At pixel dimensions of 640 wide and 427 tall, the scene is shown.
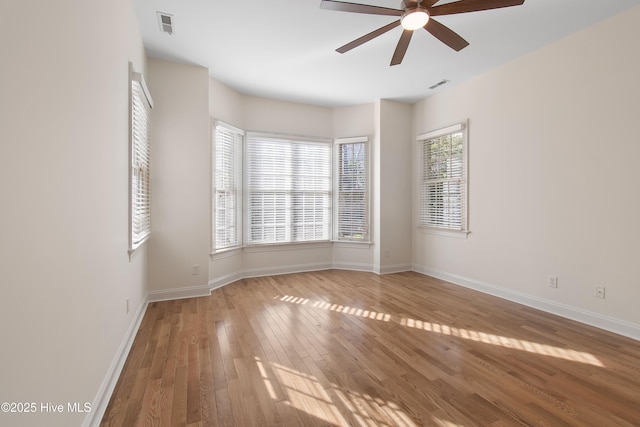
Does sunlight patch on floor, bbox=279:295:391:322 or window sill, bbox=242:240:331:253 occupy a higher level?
window sill, bbox=242:240:331:253

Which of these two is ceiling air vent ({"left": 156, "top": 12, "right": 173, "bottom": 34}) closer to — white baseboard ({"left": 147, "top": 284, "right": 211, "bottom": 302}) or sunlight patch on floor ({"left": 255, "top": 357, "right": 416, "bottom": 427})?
white baseboard ({"left": 147, "top": 284, "right": 211, "bottom": 302})

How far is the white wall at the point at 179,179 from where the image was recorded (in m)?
3.61

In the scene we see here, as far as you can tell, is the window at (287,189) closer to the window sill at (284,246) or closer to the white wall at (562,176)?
the window sill at (284,246)

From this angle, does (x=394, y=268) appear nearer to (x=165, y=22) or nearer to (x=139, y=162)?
(x=139, y=162)

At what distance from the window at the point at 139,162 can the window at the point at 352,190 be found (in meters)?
3.08

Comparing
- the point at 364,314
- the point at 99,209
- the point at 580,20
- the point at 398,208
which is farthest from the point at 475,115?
the point at 99,209

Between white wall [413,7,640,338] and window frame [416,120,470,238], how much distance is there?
0.09 m

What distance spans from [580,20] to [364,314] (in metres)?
3.67

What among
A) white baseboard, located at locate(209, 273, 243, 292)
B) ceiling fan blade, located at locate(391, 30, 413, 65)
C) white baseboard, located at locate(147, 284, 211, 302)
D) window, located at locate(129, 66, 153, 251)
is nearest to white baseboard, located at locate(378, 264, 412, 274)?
white baseboard, located at locate(209, 273, 243, 292)

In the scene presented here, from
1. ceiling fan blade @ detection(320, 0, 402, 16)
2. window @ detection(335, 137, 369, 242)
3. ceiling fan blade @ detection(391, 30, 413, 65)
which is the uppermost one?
ceiling fan blade @ detection(320, 0, 402, 16)

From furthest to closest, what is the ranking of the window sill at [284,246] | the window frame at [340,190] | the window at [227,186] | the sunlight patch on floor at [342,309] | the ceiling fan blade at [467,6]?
the window frame at [340,190]
the window sill at [284,246]
the window at [227,186]
the sunlight patch on floor at [342,309]
the ceiling fan blade at [467,6]

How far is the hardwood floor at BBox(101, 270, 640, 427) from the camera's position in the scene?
170cm

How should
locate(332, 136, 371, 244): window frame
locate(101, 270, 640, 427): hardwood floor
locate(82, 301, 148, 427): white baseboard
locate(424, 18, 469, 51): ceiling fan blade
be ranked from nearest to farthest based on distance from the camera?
locate(82, 301, 148, 427): white baseboard
locate(101, 270, 640, 427): hardwood floor
locate(424, 18, 469, 51): ceiling fan blade
locate(332, 136, 371, 244): window frame

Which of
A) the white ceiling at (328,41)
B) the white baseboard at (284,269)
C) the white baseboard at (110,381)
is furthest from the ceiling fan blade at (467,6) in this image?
the white baseboard at (284,269)
